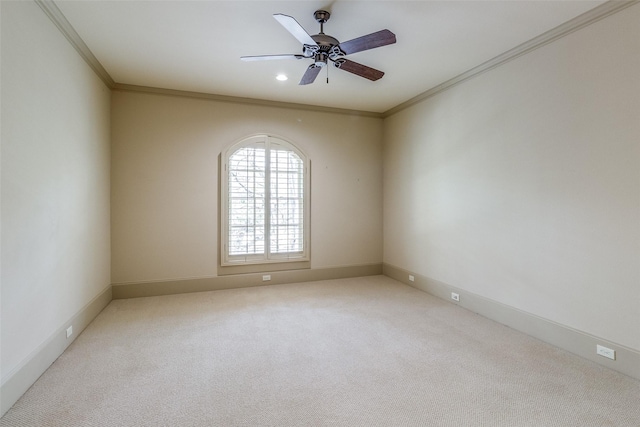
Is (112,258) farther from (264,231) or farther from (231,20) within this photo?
(231,20)

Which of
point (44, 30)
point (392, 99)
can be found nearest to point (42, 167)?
point (44, 30)

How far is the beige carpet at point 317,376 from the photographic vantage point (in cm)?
197

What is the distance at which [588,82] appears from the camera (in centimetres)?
267

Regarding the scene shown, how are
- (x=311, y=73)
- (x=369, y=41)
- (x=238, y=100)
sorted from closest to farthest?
1. (x=369, y=41)
2. (x=311, y=73)
3. (x=238, y=100)

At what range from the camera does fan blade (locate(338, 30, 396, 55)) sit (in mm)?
2375

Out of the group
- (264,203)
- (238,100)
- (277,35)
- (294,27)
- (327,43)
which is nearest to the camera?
(294,27)

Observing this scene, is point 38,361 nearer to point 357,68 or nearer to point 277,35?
point 277,35

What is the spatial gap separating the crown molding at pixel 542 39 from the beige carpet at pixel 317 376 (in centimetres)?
290

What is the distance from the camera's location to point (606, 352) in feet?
8.36

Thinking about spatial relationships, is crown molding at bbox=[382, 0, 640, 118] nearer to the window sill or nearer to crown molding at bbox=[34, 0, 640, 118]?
crown molding at bbox=[34, 0, 640, 118]

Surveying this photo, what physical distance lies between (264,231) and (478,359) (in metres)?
3.39

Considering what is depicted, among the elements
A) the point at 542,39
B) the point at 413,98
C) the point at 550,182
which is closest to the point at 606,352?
the point at 550,182

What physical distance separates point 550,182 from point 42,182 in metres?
4.50

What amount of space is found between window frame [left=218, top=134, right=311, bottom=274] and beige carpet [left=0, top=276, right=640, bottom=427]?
3.85 feet
